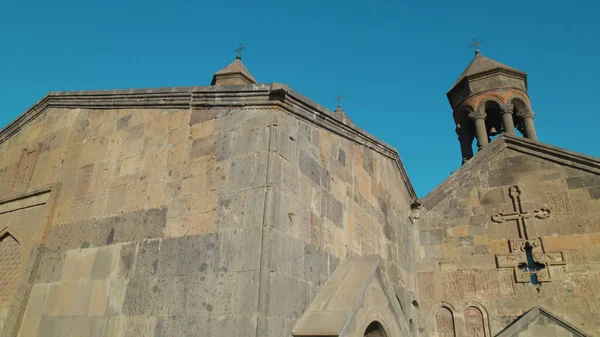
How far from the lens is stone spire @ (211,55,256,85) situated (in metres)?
11.8

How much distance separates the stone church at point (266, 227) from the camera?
11.1 feet

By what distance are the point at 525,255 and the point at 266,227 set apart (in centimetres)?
493

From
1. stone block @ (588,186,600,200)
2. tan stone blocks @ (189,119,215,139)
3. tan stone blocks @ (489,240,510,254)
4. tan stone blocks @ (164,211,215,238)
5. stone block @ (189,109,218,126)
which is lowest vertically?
tan stone blocks @ (164,211,215,238)

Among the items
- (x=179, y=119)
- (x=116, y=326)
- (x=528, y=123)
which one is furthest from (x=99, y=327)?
(x=528, y=123)

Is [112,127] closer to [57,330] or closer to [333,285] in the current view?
[57,330]

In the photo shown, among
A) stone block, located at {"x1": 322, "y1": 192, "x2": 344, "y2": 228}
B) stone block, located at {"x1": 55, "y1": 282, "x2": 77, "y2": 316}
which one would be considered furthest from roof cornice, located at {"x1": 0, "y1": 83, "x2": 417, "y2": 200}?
stone block, located at {"x1": 55, "y1": 282, "x2": 77, "y2": 316}

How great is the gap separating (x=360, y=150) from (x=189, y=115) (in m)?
2.26

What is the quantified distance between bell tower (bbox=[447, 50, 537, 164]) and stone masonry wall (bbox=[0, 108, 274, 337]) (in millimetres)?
8350

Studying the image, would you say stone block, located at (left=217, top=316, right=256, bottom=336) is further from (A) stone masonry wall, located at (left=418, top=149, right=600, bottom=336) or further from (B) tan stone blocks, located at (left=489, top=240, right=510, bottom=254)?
(B) tan stone blocks, located at (left=489, top=240, right=510, bottom=254)

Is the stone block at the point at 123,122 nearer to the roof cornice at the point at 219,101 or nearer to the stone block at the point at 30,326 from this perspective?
the roof cornice at the point at 219,101

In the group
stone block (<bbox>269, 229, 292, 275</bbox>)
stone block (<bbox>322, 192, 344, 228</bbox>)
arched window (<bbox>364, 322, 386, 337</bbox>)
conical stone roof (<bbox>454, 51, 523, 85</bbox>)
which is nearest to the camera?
stone block (<bbox>269, 229, 292, 275</bbox>)

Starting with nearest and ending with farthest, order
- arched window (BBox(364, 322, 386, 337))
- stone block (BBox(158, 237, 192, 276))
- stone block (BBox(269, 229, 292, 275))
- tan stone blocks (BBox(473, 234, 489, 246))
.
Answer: stone block (BBox(269, 229, 292, 275)) → stone block (BBox(158, 237, 192, 276)) → arched window (BBox(364, 322, 386, 337)) → tan stone blocks (BBox(473, 234, 489, 246))

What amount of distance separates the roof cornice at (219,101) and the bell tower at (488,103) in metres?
5.91

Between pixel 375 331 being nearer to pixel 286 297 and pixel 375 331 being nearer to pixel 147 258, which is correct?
pixel 286 297
